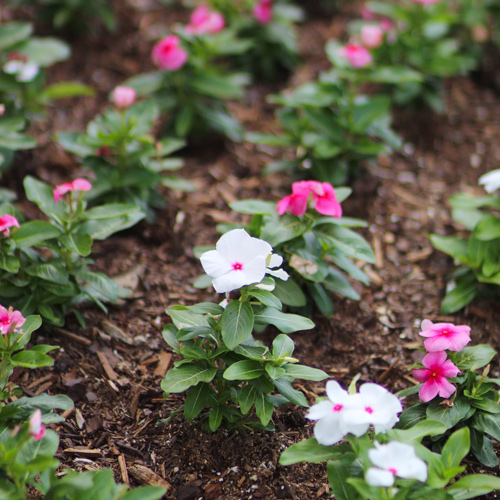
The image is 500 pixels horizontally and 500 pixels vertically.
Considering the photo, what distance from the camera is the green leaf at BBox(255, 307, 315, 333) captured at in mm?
2301

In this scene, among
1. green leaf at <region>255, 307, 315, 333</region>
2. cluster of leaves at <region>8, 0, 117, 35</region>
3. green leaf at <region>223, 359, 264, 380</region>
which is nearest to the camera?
green leaf at <region>223, 359, 264, 380</region>

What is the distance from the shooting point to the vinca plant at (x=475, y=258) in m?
2.93

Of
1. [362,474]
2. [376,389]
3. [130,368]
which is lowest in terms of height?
[130,368]

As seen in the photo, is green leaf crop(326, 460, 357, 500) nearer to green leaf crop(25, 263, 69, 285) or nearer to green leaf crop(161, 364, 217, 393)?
green leaf crop(161, 364, 217, 393)

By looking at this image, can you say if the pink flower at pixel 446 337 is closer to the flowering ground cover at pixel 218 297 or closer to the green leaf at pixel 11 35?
the flowering ground cover at pixel 218 297

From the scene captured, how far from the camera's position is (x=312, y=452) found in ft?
6.71

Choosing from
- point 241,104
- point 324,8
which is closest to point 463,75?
point 324,8

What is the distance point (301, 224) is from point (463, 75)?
2878 mm

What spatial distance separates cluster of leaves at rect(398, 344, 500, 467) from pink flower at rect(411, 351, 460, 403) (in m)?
0.05

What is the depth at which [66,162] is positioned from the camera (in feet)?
12.3

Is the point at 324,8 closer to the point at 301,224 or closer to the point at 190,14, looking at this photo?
the point at 190,14

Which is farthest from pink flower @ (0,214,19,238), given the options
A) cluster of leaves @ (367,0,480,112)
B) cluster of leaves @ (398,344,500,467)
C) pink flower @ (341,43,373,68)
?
cluster of leaves @ (367,0,480,112)

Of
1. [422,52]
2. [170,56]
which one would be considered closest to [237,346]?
[170,56]

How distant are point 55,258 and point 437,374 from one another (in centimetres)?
166
